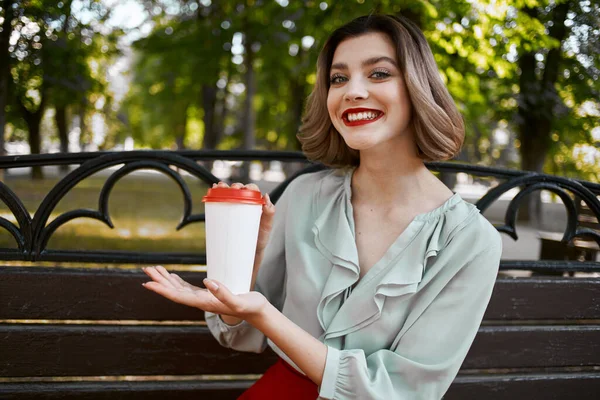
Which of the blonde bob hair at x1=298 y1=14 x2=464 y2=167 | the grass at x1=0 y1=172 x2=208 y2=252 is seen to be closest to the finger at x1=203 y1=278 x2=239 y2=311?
the blonde bob hair at x1=298 y1=14 x2=464 y2=167

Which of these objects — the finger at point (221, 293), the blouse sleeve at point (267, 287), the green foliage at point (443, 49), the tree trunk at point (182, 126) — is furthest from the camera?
the tree trunk at point (182, 126)

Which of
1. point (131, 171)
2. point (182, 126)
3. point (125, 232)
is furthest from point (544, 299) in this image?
point (182, 126)

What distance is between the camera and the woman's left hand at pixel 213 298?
130 cm

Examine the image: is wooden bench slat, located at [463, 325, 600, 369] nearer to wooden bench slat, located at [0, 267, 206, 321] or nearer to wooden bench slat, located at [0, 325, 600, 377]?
wooden bench slat, located at [0, 325, 600, 377]

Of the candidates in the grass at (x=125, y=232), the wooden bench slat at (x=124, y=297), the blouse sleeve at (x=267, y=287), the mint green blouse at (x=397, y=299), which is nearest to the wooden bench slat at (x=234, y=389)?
the wooden bench slat at (x=124, y=297)

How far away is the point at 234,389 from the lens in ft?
7.42

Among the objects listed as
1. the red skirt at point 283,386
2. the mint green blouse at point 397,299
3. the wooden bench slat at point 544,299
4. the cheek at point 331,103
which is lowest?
the red skirt at point 283,386

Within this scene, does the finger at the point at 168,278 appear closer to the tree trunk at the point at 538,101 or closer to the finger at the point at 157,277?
the finger at the point at 157,277

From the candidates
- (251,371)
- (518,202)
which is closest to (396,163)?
(518,202)

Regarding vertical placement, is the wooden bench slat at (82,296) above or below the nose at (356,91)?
below

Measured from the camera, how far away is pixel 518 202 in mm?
2342

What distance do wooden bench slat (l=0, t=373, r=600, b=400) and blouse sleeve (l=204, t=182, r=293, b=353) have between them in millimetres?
460

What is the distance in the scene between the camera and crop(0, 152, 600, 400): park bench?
6.89ft

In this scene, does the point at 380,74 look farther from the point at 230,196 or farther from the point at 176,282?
the point at 176,282
